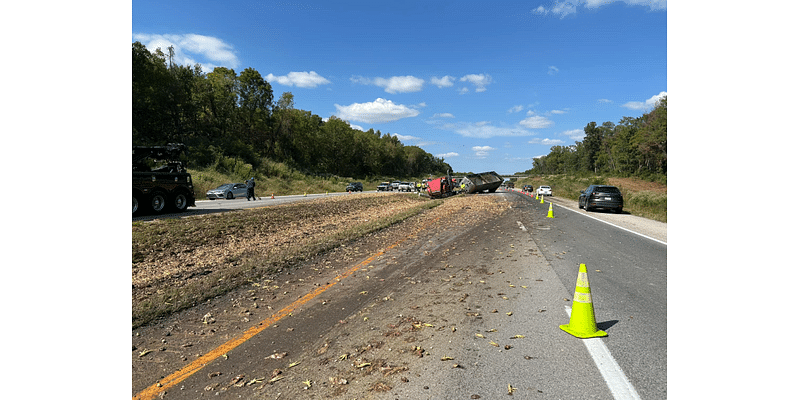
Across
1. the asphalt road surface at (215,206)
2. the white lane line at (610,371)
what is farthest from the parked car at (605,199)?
the white lane line at (610,371)

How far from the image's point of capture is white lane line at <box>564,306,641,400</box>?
125 inches

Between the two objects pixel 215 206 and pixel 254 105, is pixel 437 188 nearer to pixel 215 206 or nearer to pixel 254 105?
pixel 215 206

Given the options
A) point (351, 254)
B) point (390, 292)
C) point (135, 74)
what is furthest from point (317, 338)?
point (135, 74)

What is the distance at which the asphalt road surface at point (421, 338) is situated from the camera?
3412 millimetres

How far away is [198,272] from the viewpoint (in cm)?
787

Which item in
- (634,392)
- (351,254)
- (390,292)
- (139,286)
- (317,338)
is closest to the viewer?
(634,392)

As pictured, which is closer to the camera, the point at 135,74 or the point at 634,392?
the point at 634,392

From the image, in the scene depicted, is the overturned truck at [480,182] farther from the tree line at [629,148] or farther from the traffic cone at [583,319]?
the tree line at [629,148]

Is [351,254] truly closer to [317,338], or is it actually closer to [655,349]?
[317,338]

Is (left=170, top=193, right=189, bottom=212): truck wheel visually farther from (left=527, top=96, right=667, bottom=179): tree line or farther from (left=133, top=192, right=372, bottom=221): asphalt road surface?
(left=527, top=96, right=667, bottom=179): tree line

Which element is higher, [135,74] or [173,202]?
[135,74]

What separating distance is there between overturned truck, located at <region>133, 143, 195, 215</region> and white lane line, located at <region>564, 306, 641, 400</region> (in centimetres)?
1712

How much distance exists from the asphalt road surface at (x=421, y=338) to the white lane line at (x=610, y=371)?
0.4 inches

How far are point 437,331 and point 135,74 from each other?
50582 millimetres
